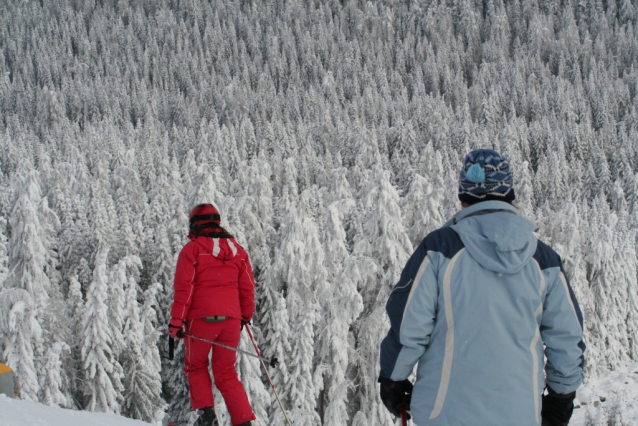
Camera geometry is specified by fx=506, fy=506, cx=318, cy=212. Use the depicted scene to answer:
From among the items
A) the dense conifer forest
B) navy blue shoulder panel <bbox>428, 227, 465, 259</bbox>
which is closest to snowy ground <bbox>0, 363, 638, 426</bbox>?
the dense conifer forest

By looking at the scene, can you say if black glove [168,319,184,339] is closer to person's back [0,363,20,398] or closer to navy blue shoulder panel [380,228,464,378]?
person's back [0,363,20,398]

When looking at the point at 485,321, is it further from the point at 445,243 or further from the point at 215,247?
the point at 215,247

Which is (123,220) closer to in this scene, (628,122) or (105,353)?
(105,353)

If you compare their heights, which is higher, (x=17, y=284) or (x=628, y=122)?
(x=628, y=122)

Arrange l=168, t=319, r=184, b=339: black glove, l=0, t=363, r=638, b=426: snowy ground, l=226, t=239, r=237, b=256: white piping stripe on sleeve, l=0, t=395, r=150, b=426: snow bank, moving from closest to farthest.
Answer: l=0, t=395, r=150, b=426: snow bank, l=0, t=363, r=638, b=426: snowy ground, l=168, t=319, r=184, b=339: black glove, l=226, t=239, r=237, b=256: white piping stripe on sleeve

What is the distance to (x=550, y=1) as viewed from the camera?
613ft

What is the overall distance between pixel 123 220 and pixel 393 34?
502 ft

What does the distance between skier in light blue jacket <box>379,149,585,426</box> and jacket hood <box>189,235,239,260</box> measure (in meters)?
2.99

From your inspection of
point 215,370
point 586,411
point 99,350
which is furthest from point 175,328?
point 586,411

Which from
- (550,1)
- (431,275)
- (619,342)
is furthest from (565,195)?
(550,1)

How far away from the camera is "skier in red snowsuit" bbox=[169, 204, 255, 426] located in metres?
5.21

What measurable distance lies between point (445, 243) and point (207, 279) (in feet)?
11.0

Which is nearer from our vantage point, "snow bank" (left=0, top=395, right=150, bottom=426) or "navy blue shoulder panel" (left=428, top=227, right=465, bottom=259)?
"navy blue shoulder panel" (left=428, top=227, right=465, bottom=259)

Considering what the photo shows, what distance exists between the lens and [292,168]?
53469mm
